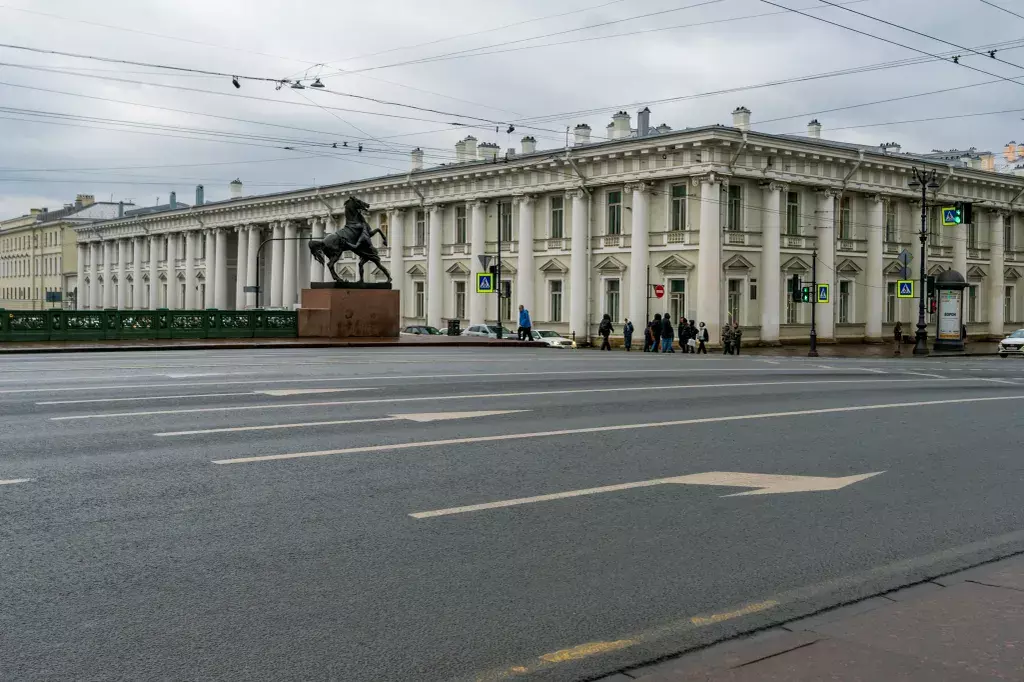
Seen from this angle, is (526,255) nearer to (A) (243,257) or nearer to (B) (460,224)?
(B) (460,224)

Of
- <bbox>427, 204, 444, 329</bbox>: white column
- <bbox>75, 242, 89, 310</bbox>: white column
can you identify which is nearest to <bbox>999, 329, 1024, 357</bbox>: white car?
<bbox>427, 204, 444, 329</bbox>: white column

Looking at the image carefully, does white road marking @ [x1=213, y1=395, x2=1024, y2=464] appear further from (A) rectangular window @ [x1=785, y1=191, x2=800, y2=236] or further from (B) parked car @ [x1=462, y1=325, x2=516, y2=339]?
(A) rectangular window @ [x1=785, y1=191, x2=800, y2=236]

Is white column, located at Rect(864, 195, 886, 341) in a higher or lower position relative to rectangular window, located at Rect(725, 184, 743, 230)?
lower

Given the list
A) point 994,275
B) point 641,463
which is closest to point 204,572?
point 641,463

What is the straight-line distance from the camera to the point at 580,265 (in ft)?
180

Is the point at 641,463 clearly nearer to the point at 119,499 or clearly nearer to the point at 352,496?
the point at 352,496

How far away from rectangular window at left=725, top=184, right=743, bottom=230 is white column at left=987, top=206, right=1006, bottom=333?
74.3 ft

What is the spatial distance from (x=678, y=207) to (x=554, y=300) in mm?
9835

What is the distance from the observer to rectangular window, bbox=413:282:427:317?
66625mm

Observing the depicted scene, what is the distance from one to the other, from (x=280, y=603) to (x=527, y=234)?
5288 centimetres

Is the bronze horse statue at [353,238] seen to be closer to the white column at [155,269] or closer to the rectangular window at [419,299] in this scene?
the rectangular window at [419,299]

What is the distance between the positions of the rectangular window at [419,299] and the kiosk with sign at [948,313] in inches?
1226

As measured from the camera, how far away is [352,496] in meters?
8.32

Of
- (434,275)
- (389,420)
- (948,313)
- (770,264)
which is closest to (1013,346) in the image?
(948,313)
